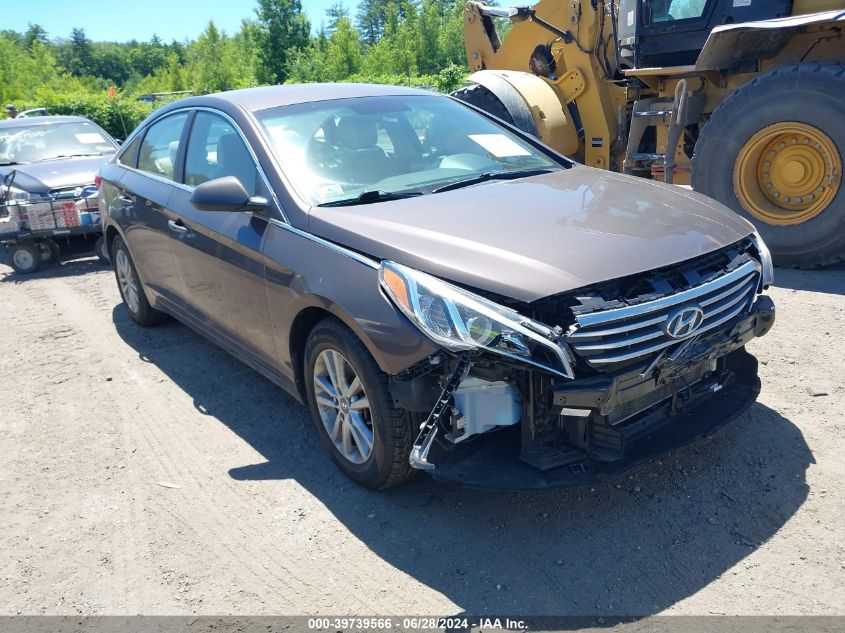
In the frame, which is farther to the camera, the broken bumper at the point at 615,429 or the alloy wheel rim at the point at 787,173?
the alloy wheel rim at the point at 787,173

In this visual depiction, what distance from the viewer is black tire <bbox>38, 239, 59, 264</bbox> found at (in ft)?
28.1

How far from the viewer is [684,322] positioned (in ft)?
9.23

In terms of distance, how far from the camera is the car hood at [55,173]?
8.48 m

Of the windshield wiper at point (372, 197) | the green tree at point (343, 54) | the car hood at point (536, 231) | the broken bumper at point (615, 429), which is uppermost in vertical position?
the green tree at point (343, 54)

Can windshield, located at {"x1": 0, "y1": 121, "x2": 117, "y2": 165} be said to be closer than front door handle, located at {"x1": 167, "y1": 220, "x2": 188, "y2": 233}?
No

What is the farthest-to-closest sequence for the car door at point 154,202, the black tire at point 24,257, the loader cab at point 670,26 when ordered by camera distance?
the black tire at point 24,257
the loader cab at point 670,26
the car door at point 154,202

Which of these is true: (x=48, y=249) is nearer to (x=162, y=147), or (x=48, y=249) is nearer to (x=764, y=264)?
(x=162, y=147)

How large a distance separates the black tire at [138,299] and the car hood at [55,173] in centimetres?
308

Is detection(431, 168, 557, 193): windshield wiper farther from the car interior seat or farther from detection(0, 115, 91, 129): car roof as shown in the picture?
detection(0, 115, 91, 129): car roof

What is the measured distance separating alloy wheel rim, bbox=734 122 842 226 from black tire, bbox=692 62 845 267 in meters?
0.05

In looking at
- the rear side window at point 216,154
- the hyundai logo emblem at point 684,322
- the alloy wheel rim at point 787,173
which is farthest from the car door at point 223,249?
the alloy wheel rim at point 787,173

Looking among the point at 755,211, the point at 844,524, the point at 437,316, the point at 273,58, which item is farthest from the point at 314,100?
the point at 273,58

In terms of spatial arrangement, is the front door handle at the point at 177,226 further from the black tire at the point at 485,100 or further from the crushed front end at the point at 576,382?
the black tire at the point at 485,100

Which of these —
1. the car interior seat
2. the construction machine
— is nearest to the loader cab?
the construction machine
